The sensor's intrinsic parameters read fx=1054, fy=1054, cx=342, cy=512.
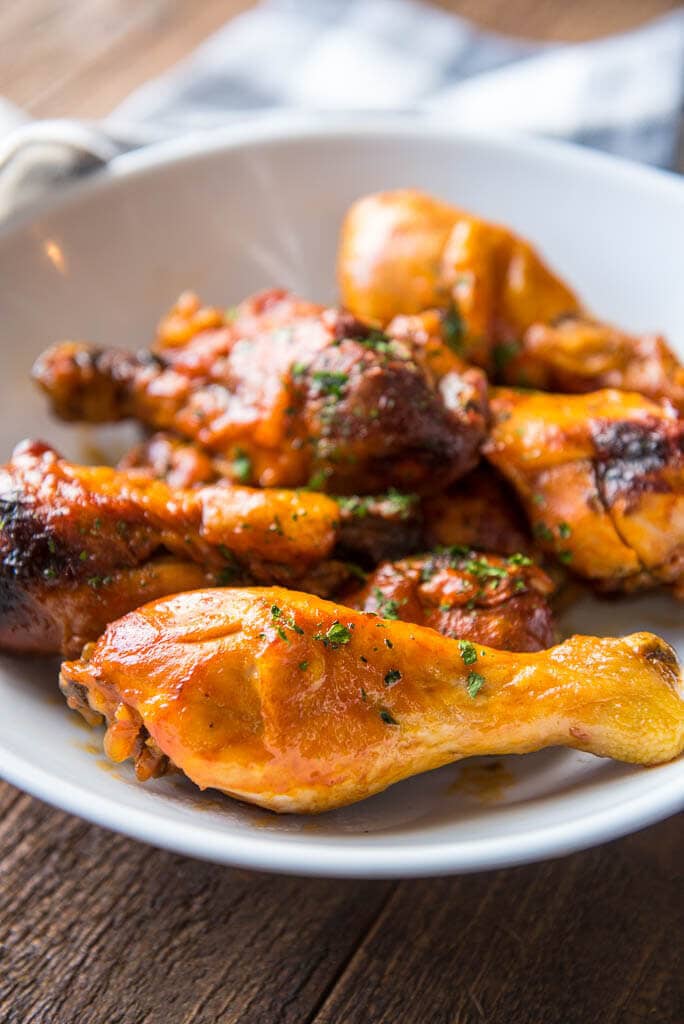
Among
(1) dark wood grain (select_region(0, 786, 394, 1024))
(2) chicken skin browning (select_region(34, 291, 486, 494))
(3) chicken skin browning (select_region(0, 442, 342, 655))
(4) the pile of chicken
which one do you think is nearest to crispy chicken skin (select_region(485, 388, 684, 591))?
(4) the pile of chicken

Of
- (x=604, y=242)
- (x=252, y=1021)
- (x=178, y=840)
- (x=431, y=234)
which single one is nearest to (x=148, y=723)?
(x=178, y=840)

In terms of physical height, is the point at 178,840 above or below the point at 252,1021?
above

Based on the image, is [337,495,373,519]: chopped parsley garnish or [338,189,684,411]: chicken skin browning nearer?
[337,495,373,519]: chopped parsley garnish

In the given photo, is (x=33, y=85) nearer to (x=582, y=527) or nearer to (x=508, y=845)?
(x=582, y=527)

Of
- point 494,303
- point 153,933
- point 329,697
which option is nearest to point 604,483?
point 494,303

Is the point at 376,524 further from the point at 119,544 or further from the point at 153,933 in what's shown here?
the point at 153,933

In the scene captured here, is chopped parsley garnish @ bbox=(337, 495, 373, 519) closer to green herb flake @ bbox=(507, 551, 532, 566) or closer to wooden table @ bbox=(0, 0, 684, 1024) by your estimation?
green herb flake @ bbox=(507, 551, 532, 566)

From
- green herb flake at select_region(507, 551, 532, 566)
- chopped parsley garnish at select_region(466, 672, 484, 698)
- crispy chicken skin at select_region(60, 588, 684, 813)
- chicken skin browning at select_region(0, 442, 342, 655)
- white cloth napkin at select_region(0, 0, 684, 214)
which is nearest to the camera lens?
crispy chicken skin at select_region(60, 588, 684, 813)
